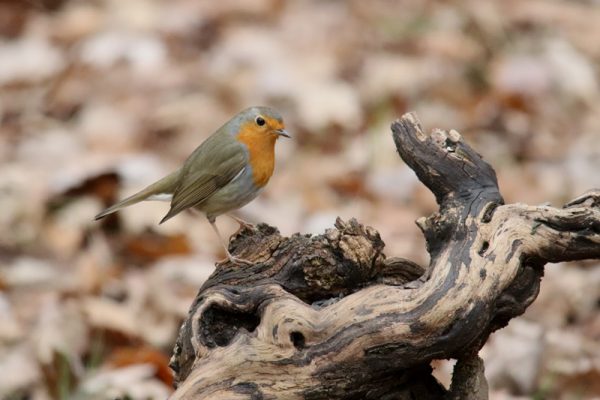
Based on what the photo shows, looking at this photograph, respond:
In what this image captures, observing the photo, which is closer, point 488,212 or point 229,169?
point 488,212

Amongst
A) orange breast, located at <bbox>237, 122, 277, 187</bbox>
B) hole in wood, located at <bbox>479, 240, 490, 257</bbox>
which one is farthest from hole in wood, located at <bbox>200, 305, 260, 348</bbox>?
orange breast, located at <bbox>237, 122, 277, 187</bbox>

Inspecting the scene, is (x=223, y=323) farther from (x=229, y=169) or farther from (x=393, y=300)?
(x=229, y=169)

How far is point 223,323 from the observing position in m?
3.39

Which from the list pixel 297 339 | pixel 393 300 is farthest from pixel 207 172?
pixel 393 300

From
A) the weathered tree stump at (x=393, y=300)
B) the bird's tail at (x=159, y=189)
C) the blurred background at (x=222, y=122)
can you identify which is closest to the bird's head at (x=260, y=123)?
the bird's tail at (x=159, y=189)

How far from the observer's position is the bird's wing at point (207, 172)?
179 inches

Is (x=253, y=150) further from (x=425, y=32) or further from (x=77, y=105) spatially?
(x=425, y=32)

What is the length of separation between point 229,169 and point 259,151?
16 cm

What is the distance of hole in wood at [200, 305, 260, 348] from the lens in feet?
11.0

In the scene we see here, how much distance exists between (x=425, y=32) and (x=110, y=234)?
4277 mm

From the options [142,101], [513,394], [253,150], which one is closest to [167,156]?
[142,101]

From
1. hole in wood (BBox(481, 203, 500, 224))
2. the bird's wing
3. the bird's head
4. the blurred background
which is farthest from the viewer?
the blurred background

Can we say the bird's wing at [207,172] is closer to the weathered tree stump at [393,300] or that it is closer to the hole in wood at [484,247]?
the weathered tree stump at [393,300]

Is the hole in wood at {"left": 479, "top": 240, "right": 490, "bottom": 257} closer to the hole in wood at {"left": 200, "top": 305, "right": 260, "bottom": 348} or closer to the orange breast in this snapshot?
the hole in wood at {"left": 200, "top": 305, "right": 260, "bottom": 348}
